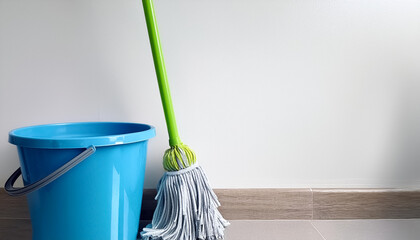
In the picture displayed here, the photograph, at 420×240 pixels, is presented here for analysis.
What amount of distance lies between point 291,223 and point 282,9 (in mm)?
607

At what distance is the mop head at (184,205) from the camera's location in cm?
Answer: 87

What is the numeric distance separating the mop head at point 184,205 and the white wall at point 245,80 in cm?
15

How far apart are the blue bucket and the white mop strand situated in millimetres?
89

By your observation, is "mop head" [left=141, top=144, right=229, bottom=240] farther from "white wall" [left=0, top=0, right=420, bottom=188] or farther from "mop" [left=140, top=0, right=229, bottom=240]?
"white wall" [left=0, top=0, right=420, bottom=188]

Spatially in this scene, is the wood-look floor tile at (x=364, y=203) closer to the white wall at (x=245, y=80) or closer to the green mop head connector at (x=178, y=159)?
the white wall at (x=245, y=80)

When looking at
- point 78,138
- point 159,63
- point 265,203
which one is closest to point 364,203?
point 265,203

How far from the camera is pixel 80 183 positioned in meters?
0.77

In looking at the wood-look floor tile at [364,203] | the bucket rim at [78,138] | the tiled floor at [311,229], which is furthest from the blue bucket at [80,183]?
the wood-look floor tile at [364,203]

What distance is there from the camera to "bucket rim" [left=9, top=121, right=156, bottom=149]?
0.73 m

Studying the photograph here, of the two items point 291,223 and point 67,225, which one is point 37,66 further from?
point 291,223

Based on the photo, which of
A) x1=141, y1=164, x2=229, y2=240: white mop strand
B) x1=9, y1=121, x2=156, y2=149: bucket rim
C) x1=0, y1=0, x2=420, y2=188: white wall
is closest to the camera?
x1=9, y1=121, x2=156, y2=149: bucket rim

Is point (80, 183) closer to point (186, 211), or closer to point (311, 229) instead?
point (186, 211)

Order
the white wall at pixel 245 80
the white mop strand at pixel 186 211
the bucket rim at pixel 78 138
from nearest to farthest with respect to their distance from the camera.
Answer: the bucket rim at pixel 78 138, the white mop strand at pixel 186 211, the white wall at pixel 245 80

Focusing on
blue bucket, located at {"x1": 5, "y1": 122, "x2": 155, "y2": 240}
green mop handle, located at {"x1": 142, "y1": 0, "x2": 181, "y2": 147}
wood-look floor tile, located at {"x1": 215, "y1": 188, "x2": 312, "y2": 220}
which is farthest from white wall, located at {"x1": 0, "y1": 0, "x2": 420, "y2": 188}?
blue bucket, located at {"x1": 5, "y1": 122, "x2": 155, "y2": 240}
